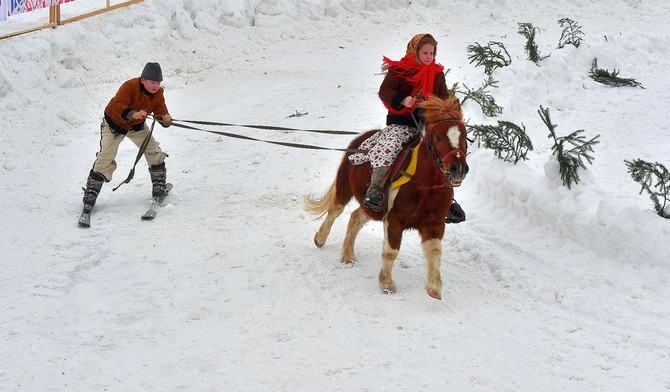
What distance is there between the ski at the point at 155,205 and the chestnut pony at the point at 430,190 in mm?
2615

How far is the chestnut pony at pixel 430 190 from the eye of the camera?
6.12 m

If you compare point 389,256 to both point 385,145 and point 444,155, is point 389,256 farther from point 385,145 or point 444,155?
point 444,155

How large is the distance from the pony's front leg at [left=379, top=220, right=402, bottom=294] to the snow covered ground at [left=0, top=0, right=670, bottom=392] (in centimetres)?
12

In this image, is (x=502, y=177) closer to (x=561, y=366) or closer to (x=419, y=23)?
(x=561, y=366)

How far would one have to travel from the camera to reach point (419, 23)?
19.2 m

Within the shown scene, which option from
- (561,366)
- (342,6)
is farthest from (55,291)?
(342,6)

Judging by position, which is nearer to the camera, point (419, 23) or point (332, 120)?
point (332, 120)

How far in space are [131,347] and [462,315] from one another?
2635 millimetres

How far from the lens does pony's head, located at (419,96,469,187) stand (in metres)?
6.02

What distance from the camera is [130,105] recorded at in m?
8.70

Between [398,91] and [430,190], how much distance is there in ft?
3.54

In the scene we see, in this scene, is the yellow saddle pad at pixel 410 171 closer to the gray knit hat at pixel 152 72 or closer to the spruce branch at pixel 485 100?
the gray knit hat at pixel 152 72

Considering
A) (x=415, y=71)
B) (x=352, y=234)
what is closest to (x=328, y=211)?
(x=352, y=234)

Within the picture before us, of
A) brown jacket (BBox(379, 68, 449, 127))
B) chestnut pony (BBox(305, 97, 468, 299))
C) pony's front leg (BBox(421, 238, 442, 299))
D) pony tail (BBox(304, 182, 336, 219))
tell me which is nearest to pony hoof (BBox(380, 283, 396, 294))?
chestnut pony (BBox(305, 97, 468, 299))
